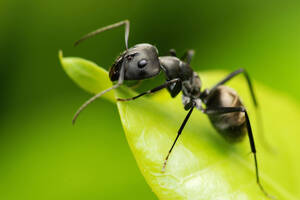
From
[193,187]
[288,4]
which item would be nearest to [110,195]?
[193,187]

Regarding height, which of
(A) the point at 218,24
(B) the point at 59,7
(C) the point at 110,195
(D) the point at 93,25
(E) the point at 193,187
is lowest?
(C) the point at 110,195

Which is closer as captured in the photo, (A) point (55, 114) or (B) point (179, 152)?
(B) point (179, 152)

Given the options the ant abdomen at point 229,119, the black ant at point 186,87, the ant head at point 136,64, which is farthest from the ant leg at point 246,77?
the ant head at point 136,64

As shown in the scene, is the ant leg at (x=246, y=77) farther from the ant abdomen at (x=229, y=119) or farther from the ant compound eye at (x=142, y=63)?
the ant compound eye at (x=142, y=63)

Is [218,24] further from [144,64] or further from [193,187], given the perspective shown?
[193,187]

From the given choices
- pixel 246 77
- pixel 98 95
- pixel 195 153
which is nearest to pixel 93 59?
pixel 246 77

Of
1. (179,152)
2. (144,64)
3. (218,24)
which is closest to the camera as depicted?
(179,152)

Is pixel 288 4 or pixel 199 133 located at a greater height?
pixel 288 4
